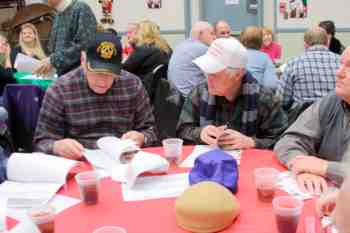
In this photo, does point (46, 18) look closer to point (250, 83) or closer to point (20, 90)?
point (20, 90)

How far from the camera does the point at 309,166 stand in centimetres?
192

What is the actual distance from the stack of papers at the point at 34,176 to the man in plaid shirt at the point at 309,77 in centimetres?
251

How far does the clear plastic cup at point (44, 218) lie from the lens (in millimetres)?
1512

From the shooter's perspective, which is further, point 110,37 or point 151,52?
point 151,52

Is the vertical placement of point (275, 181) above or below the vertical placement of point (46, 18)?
below

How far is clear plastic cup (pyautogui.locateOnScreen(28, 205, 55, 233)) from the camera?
151cm

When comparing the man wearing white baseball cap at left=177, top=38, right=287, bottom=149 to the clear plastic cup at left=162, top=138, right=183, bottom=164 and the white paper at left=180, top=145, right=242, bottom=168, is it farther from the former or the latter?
the clear plastic cup at left=162, top=138, right=183, bottom=164

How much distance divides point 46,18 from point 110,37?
6035 millimetres

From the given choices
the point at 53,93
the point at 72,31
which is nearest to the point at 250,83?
the point at 53,93

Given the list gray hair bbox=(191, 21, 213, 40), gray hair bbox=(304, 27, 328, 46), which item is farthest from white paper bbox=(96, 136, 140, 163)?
gray hair bbox=(191, 21, 213, 40)

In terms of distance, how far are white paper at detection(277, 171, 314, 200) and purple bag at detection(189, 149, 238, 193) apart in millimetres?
192

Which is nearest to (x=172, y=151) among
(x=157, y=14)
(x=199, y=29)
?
(x=199, y=29)

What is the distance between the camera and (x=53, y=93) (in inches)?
99.3

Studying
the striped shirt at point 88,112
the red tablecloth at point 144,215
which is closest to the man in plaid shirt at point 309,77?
the striped shirt at point 88,112
